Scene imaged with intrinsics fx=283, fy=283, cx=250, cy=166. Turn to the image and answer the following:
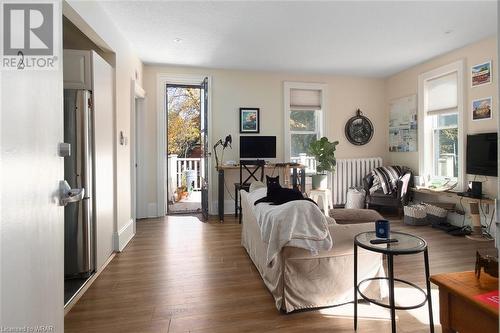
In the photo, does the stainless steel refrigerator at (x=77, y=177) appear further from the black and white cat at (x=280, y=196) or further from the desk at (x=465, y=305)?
the desk at (x=465, y=305)

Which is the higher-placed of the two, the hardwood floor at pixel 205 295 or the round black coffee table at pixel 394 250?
the round black coffee table at pixel 394 250

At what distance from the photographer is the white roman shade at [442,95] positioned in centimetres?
443

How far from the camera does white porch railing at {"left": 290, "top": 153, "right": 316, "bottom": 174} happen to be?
18.8 ft

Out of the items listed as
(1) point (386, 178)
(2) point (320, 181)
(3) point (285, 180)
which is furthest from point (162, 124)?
(1) point (386, 178)

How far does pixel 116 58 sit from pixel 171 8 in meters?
0.89

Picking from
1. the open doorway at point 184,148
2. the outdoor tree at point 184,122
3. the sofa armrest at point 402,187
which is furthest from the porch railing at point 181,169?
the sofa armrest at point 402,187

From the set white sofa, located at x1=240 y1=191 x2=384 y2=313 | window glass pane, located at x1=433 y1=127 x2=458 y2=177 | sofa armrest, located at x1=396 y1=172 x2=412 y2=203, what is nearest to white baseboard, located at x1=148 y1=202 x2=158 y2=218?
white sofa, located at x1=240 y1=191 x2=384 y2=313

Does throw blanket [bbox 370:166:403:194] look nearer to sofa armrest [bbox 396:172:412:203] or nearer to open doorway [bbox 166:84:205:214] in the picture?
sofa armrest [bbox 396:172:412:203]

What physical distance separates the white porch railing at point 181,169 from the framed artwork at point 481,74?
5427 millimetres

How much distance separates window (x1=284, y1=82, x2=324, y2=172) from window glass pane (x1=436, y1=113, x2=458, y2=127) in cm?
201

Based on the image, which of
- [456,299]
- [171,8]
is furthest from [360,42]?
[456,299]

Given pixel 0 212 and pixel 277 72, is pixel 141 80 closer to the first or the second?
pixel 277 72

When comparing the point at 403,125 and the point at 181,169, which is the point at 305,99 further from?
the point at 181,169

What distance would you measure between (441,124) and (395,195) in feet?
4.61
